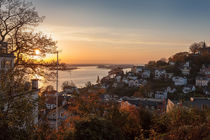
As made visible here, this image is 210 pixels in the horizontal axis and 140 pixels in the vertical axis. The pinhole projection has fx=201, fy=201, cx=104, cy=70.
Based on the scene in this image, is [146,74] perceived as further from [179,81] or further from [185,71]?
[185,71]

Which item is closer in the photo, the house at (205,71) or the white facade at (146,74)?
the house at (205,71)

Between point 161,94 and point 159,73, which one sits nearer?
point 161,94

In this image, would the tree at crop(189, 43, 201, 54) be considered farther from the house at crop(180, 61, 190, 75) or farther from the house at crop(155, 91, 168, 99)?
the house at crop(155, 91, 168, 99)

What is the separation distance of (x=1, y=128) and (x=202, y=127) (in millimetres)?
4527

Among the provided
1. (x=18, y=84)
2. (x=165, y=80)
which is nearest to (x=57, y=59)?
(x=18, y=84)

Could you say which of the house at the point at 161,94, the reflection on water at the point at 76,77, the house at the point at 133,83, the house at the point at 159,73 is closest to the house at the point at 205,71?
the house at the point at 159,73

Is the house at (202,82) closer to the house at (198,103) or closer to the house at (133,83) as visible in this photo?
the house at (133,83)

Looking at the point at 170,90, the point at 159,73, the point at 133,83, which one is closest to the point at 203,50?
the point at 159,73

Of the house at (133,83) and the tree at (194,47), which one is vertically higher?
the tree at (194,47)

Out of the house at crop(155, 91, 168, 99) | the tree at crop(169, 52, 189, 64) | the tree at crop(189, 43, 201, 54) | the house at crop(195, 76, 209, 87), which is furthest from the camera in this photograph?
the tree at crop(189, 43, 201, 54)

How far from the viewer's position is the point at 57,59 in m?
8.55

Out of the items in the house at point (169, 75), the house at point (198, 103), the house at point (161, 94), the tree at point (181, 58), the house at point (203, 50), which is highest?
the house at point (203, 50)

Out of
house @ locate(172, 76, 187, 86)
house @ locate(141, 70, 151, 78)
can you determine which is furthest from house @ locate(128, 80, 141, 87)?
house @ locate(172, 76, 187, 86)

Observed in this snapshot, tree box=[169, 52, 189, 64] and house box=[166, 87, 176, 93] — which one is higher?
tree box=[169, 52, 189, 64]
